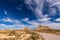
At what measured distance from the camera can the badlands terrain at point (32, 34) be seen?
90.8 inches

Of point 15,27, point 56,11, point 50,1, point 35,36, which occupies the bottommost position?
point 35,36

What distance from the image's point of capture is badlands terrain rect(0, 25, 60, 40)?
2307mm

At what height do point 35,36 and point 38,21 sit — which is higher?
point 38,21

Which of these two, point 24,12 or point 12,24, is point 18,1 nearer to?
point 24,12

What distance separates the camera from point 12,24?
244 cm

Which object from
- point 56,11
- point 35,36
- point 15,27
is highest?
point 56,11

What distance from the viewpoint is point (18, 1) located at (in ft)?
8.10

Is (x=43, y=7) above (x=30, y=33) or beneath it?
above

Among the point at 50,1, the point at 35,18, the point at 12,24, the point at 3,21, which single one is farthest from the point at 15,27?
the point at 50,1

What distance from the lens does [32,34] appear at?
7.81 feet

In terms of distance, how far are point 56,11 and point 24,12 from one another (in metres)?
0.57

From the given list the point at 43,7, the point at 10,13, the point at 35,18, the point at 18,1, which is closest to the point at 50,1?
the point at 43,7

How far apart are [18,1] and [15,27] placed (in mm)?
476

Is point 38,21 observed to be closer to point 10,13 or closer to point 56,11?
point 56,11
